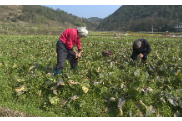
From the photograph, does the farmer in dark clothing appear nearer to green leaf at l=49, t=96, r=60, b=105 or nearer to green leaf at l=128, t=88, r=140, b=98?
green leaf at l=128, t=88, r=140, b=98

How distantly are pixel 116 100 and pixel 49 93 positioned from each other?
59.0 inches

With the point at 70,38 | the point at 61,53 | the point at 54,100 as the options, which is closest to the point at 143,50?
the point at 70,38

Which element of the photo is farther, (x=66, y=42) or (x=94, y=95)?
(x=66, y=42)

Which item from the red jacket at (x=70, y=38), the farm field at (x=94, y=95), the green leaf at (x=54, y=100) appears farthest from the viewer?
the red jacket at (x=70, y=38)

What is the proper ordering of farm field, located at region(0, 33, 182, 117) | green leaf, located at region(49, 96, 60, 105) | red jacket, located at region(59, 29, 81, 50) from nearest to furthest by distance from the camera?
farm field, located at region(0, 33, 182, 117)
green leaf, located at region(49, 96, 60, 105)
red jacket, located at region(59, 29, 81, 50)

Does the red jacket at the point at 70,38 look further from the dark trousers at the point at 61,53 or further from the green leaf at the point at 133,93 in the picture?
the green leaf at the point at 133,93

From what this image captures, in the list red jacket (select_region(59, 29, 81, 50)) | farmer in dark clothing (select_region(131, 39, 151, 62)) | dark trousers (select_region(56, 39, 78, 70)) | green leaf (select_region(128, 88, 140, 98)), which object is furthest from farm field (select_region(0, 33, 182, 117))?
farmer in dark clothing (select_region(131, 39, 151, 62))

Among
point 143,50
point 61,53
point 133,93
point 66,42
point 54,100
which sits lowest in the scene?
point 54,100

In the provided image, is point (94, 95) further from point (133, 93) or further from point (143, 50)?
point (143, 50)

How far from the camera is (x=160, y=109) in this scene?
122 inches

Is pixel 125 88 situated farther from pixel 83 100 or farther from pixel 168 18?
pixel 168 18

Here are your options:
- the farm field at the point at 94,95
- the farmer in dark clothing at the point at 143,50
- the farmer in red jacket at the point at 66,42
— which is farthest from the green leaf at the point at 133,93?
the farmer in dark clothing at the point at 143,50

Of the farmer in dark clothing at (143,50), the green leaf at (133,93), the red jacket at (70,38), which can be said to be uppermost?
the red jacket at (70,38)
